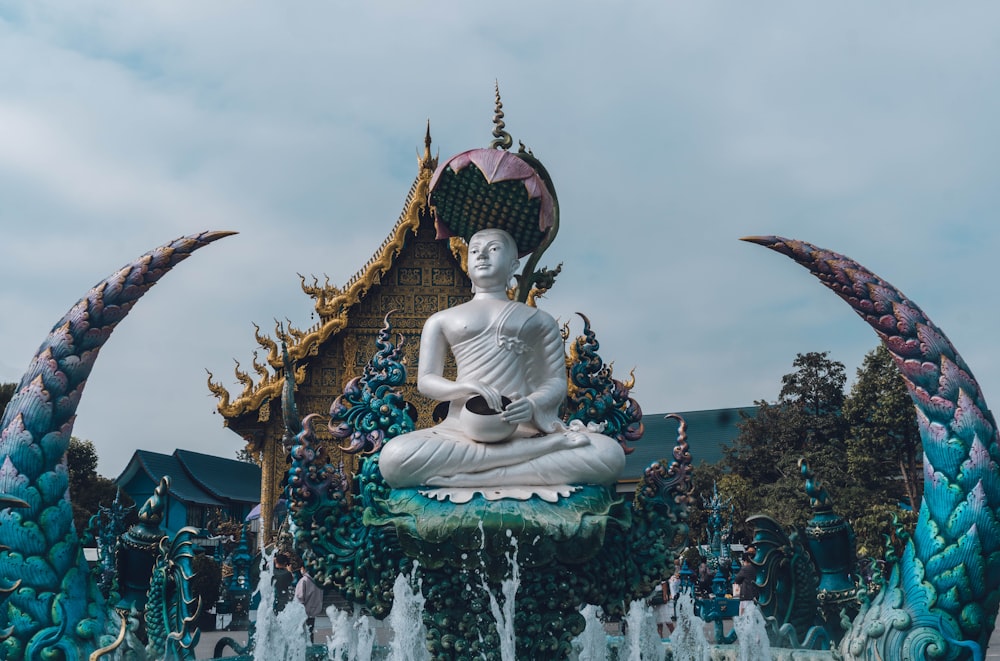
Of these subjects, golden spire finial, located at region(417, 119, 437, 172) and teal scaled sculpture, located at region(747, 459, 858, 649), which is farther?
golden spire finial, located at region(417, 119, 437, 172)

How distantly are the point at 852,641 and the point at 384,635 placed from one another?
1049cm

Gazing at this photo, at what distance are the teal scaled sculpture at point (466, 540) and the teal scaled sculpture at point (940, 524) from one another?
147 centimetres

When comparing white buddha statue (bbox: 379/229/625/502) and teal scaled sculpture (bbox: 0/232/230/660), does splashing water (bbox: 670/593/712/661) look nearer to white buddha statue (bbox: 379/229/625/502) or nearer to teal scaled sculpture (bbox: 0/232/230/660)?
white buddha statue (bbox: 379/229/625/502)

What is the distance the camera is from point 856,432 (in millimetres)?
23516

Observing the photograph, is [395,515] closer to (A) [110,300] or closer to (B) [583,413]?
(B) [583,413]

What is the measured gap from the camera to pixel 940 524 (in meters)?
6.33

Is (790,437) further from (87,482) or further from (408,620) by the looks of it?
(408,620)

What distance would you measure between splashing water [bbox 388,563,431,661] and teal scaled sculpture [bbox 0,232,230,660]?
1662mm

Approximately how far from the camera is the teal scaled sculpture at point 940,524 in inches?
241

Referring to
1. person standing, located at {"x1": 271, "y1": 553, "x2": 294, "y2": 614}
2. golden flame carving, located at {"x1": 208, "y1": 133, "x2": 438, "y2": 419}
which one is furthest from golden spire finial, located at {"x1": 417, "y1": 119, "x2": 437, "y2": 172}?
person standing, located at {"x1": 271, "y1": 553, "x2": 294, "y2": 614}

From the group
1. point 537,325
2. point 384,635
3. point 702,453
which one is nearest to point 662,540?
point 537,325

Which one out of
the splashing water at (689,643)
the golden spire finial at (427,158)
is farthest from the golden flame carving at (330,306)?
the splashing water at (689,643)

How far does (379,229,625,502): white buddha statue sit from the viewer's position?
20.5ft

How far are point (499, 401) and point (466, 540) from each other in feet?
3.36
